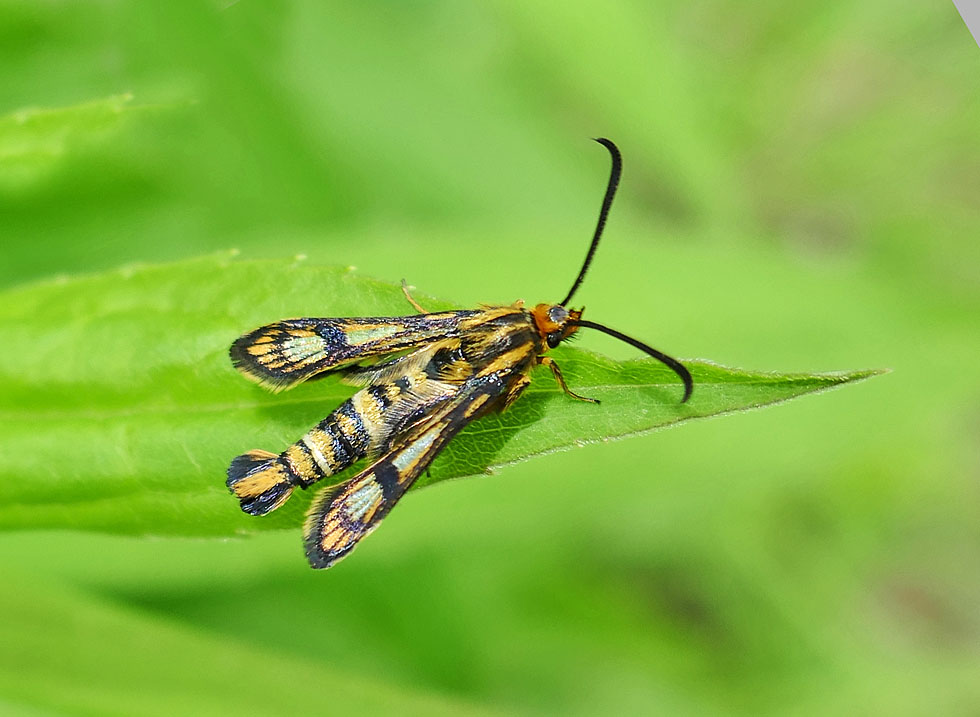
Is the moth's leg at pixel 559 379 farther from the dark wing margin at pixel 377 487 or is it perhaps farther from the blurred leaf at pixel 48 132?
the blurred leaf at pixel 48 132

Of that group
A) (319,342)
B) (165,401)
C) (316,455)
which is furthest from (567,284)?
(165,401)

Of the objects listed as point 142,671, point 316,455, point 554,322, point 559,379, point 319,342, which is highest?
point 559,379

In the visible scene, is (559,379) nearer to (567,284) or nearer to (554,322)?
(554,322)

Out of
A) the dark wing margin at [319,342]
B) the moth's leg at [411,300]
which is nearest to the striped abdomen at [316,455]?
Result: the dark wing margin at [319,342]

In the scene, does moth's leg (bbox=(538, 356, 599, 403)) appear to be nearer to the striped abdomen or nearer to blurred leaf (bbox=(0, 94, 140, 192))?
the striped abdomen

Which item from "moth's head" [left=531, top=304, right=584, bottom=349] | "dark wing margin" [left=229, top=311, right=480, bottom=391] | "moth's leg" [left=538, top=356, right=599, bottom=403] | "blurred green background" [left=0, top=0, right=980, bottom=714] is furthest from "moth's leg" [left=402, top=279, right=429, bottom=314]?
"blurred green background" [left=0, top=0, right=980, bottom=714]

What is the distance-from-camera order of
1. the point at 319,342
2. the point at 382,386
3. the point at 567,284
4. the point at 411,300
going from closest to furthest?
the point at 411,300 < the point at 319,342 < the point at 382,386 < the point at 567,284
